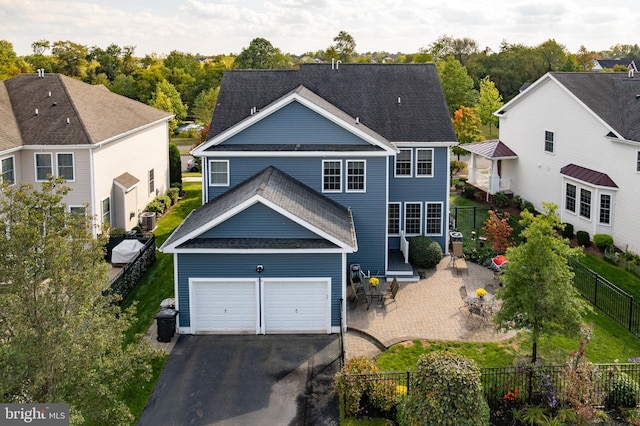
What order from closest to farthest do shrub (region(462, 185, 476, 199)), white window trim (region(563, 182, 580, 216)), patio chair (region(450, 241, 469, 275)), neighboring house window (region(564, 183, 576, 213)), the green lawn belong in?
the green lawn, patio chair (region(450, 241, 469, 275)), white window trim (region(563, 182, 580, 216)), neighboring house window (region(564, 183, 576, 213)), shrub (region(462, 185, 476, 199))

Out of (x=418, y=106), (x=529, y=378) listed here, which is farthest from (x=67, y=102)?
(x=529, y=378)

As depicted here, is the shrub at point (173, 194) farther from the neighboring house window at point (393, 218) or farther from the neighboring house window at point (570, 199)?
the neighboring house window at point (570, 199)

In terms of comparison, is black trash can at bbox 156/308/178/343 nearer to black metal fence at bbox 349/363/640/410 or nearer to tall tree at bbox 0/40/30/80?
black metal fence at bbox 349/363/640/410

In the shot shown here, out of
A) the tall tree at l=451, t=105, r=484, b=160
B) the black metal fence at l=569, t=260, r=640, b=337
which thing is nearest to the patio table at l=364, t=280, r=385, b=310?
the black metal fence at l=569, t=260, r=640, b=337

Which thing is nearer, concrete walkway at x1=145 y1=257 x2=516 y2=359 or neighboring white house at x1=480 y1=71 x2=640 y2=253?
concrete walkway at x1=145 y1=257 x2=516 y2=359

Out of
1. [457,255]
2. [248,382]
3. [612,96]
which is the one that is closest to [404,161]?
[457,255]
